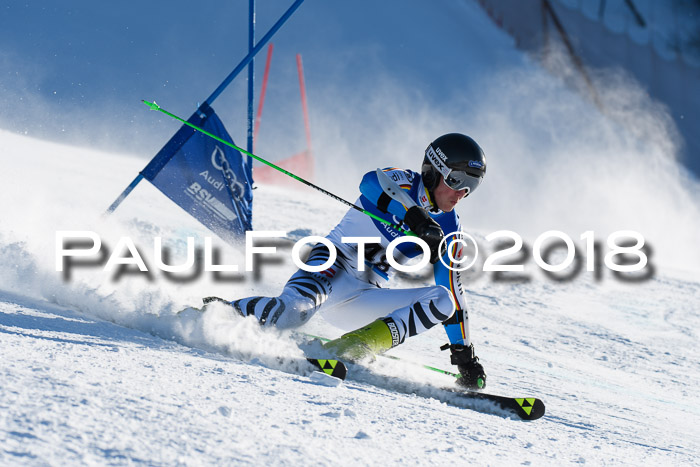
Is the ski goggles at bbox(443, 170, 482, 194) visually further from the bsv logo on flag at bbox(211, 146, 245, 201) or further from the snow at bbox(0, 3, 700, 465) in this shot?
the bsv logo on flag at bbox(211, 146, 245, 201)

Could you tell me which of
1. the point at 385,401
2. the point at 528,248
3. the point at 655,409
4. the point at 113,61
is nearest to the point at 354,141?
the point at 113,61

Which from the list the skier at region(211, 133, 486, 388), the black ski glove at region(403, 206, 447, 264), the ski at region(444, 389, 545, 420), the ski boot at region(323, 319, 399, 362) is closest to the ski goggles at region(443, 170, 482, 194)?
the skier at region(211, 133, 486, 388)

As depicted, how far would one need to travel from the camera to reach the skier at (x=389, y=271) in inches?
104

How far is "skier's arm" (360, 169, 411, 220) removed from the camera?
295 cm

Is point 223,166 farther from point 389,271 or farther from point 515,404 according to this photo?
→ point 515,404

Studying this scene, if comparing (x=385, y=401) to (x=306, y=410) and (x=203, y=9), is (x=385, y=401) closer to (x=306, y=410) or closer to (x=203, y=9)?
(x=306, y=410)

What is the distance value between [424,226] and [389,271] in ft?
1.96

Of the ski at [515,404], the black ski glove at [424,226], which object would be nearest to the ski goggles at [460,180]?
the black ski glove at [424,226]

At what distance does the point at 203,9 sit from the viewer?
45.9 ft

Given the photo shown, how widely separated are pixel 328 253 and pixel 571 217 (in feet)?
42.4

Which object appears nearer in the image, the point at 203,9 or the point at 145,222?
Result: the point at 145,222

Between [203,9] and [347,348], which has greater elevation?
[203,9]

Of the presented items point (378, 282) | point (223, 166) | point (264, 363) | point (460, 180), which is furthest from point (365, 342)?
point (223, 166)

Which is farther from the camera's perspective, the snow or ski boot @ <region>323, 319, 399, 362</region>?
ski boot @ <region>323, 319, 399, 362</region>
